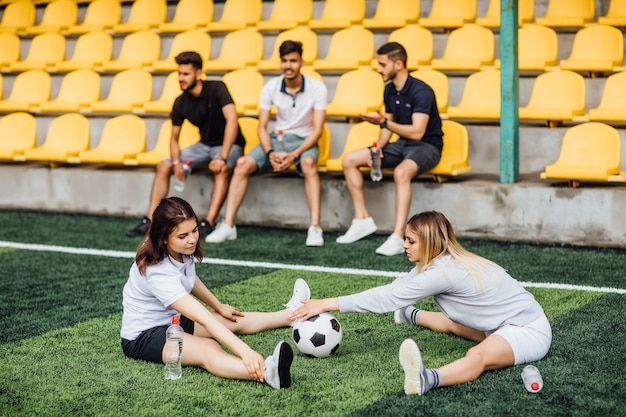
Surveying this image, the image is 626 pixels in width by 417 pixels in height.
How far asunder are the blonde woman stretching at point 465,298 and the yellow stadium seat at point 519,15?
5.96 metres

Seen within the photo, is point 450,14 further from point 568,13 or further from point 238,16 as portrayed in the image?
point 238,16

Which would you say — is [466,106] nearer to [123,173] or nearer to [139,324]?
[123,173]

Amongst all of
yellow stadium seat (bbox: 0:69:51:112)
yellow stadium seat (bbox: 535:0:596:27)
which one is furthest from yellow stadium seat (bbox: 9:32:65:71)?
yellow stadium seat (bbox: 535:0:596:27)

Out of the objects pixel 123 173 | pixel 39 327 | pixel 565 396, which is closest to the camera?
pixel 565 396

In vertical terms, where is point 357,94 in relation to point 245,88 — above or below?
below

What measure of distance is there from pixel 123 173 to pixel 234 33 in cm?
229

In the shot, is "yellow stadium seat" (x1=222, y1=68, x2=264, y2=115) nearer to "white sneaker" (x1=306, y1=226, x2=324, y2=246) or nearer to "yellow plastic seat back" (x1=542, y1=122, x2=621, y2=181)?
"white sneaker" (x1=306, y1=226, x2=324, y2=246)

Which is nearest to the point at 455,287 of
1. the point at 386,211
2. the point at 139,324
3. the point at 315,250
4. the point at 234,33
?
the point at 139,324

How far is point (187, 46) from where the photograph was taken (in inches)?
467

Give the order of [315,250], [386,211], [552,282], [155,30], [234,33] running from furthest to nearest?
[155,30], [234,33], [386,211], [315,250], [552,282]

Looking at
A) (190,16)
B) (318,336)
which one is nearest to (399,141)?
(318,336)

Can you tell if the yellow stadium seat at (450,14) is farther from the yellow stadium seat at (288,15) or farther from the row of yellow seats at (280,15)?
the yellow stadium seat at (288,15)

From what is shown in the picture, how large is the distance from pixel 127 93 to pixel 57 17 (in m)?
2.85

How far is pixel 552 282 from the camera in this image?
701 cm
